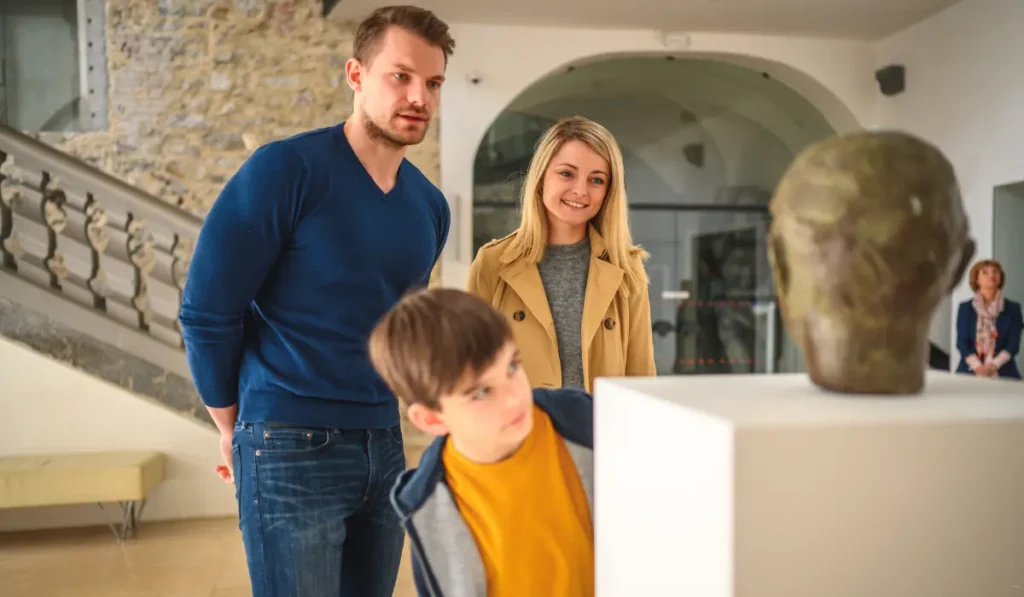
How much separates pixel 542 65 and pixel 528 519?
5519 millimetres

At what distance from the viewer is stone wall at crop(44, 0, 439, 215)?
580cm

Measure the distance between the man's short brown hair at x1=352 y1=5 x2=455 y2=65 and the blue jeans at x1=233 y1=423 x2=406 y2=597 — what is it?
2.14ft

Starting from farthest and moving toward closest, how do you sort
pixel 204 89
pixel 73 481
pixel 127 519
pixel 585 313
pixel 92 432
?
pixel 204 89, pixel 92 432, pixel 127 519, pixel 73 481, pixel 585 313

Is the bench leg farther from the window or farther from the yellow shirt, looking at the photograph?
the yellow shirt

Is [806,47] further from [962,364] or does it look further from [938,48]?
[962,364]

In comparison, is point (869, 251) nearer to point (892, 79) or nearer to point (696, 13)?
point (696, 13)

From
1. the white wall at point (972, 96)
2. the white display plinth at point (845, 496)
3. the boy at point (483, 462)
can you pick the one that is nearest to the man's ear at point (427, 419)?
the boy at point (483, 462)

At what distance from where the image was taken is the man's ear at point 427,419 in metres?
0.97

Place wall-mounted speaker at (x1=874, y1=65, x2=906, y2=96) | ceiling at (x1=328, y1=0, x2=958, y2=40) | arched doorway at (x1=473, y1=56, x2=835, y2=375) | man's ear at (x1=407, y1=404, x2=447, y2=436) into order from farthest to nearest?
arched doorway at (x1=473, y1=56, x2=835, y2=375) → wall-mounted speaker at (x1=874, y1=65, x2=906, y2=96) → ceiling at (x1=328, y1=0, x2=958, y2=40) → man's ear at (x1=407, y1=404, x2=447, y2=436)

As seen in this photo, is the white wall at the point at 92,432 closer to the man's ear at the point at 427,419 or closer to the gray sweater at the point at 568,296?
the gray sweater at the point at 568,296

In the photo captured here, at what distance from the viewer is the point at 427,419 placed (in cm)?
98

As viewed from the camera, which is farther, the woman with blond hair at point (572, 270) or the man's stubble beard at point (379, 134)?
the woman with blond hair at point (572, 270)

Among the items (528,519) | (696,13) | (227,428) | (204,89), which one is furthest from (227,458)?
(696,13)

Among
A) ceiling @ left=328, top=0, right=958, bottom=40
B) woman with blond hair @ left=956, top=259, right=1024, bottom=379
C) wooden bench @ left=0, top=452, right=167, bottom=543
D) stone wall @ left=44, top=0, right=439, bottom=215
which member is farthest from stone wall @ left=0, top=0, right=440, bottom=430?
woman with blond hair @ left=956, top=259, right=1024, bottom=379
